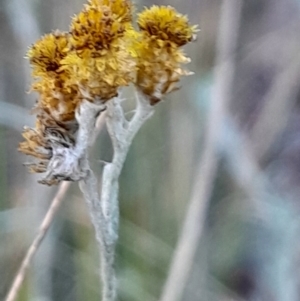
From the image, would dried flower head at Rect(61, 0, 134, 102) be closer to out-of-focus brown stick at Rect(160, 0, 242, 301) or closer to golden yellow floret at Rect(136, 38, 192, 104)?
golden yellow floret at Rect(136, 38, 192, 104)

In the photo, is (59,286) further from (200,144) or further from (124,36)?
(124,36)

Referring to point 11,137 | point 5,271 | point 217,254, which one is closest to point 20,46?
point 11,137

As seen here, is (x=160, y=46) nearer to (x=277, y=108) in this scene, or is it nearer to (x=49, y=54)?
(x=49, y=54)

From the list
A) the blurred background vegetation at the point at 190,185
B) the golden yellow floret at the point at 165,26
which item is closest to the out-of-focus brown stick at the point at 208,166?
the blurred background vegetation at the point at 190,185

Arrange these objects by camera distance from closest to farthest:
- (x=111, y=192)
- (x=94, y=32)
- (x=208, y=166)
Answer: (x=94, y=32)
(x=111, y=192)
(x=208, y=166)

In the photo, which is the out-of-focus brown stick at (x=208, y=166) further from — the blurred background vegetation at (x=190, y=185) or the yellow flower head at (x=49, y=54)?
the yellow flower head at (x=49, y=54)

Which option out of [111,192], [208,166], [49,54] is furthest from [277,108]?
[49,54]

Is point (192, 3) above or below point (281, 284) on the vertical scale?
above
